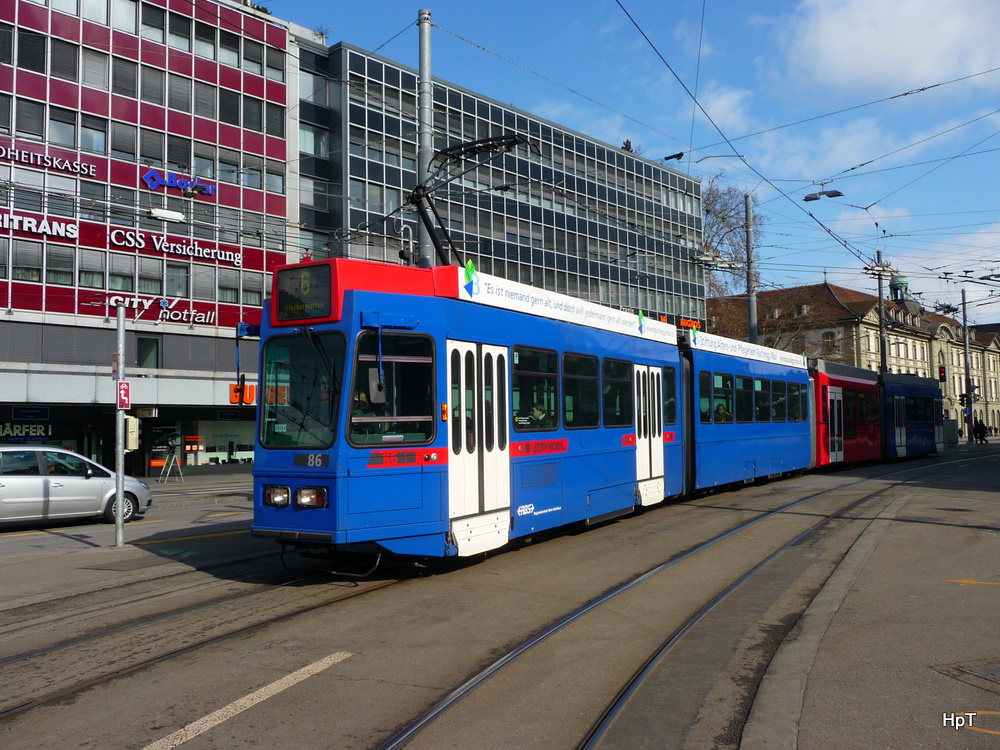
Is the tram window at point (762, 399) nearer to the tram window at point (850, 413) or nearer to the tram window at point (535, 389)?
the tram window at point (850, 413)

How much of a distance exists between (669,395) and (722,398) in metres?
2.79

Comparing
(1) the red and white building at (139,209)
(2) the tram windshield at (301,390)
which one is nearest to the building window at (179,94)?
(1) the red and white building at (139,209)

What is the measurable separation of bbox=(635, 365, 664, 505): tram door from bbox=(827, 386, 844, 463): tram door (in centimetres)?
1197

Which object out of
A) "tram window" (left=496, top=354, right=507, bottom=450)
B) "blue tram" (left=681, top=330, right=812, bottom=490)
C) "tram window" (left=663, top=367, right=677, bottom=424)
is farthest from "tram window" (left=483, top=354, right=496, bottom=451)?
"blue tram" (left=681, top=330, right=812, bottom=490)

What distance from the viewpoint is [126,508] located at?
54.7 ft

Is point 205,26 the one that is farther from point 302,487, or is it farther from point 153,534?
point 302,487

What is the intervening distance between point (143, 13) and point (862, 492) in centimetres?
2980

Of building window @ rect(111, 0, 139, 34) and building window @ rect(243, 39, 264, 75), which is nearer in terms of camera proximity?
building window @ rect(111, 0, 139, 34)

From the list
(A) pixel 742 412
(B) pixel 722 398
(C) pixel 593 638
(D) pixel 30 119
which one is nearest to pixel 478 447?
(C) pixel 593 638

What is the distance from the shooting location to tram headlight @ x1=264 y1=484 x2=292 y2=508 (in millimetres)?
8516

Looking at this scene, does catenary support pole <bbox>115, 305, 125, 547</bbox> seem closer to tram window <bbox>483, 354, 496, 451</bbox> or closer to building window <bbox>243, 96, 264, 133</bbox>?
tram window <bbox>483, 354, 496, 451</bbox>

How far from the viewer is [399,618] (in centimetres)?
742

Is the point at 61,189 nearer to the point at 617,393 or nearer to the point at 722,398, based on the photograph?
the point at 722,398

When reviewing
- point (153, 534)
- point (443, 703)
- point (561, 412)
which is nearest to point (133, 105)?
point (153, 534)
